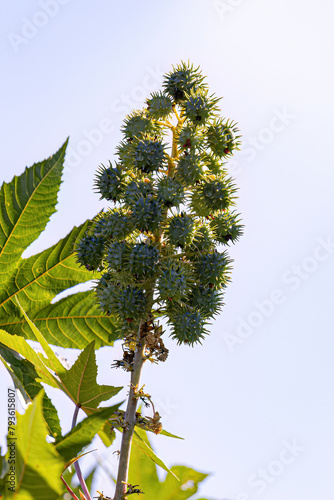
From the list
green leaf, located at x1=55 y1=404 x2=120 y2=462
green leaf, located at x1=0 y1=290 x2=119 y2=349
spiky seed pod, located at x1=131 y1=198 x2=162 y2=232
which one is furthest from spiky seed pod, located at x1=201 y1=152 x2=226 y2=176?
green leaf, located at x1=55 y1=404 x2=120 y2=462

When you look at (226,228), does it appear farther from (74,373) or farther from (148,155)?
(74,373)

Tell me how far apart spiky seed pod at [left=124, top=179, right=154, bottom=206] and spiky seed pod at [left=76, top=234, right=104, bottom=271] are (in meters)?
0.31

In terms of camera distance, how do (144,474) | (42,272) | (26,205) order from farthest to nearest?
1. (42,272)
2. (26,205)
3. (144,474)

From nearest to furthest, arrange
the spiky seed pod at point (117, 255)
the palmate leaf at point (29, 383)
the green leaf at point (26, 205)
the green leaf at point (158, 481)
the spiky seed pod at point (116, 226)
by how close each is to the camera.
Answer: the spiky seed pod at point (117, 255)
the spiky seed pod at point (116, 226)
the palmate leaf at point (29, 383)
the green leaf at point (158, 481)
the green leaf at point (26, 205)

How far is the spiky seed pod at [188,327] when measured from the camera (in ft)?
9.96

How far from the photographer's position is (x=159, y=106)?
137 inches

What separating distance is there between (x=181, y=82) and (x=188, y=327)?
1.61 meters

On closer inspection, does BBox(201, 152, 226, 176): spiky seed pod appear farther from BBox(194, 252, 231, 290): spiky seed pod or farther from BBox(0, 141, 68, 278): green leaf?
BBox(0, 141, 68, 278): green leaf

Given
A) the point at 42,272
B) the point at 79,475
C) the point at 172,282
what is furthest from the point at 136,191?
the point at 79,475

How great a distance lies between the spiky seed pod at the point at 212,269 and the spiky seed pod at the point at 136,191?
19.8 inches

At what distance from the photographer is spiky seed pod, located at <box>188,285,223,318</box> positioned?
124 inches

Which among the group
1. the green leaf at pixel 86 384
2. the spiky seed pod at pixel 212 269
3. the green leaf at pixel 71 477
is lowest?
the green leaf at pixel 71 477

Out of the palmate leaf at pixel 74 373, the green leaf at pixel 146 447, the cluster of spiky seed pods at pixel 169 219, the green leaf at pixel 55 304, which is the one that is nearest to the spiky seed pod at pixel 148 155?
the cluster of spiky seed pods at pixel 169 219

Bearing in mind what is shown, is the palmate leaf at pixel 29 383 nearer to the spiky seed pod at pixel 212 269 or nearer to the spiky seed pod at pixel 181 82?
the spiky seed pod at pixel 212 269
